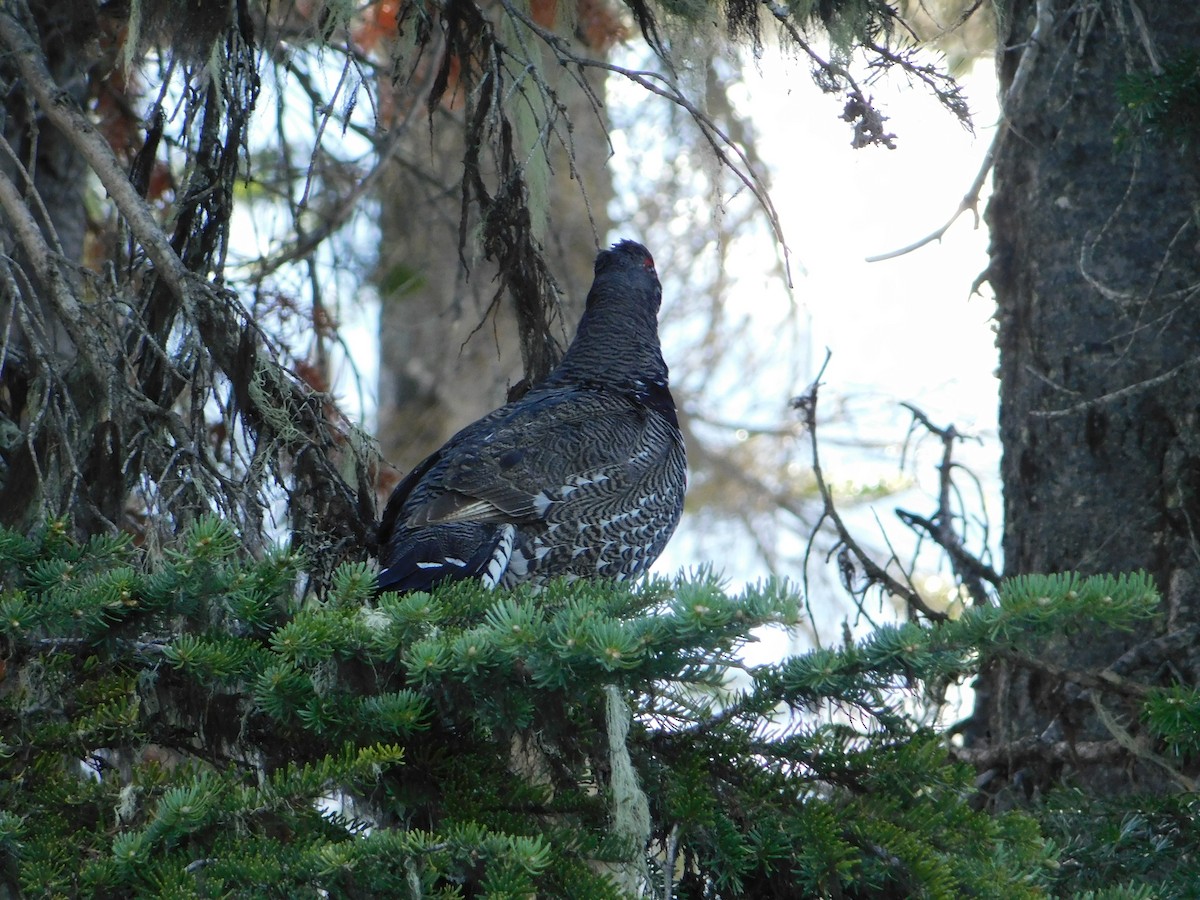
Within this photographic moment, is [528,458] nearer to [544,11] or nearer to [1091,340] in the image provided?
[1091,340]

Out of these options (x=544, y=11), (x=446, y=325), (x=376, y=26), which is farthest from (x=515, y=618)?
(x=446, y=325)

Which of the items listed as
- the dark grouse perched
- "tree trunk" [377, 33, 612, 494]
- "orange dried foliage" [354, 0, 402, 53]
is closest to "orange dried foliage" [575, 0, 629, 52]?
"orange dried foliage" [354, 0, 402, 53]

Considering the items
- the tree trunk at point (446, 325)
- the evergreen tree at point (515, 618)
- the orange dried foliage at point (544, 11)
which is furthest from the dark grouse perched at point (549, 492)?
the tree trunk at point (446, 325)

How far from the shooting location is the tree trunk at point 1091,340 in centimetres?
416

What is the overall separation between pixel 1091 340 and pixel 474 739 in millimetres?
2941

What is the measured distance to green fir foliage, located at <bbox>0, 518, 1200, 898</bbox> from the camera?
6.88 feet

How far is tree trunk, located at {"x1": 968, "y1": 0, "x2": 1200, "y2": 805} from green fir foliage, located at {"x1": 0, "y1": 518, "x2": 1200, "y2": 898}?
5.07 ft

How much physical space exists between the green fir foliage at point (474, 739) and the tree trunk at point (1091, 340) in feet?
5.07

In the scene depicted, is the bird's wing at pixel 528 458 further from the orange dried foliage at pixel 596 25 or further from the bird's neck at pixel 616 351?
the orange dried foliage at pixel 596 25

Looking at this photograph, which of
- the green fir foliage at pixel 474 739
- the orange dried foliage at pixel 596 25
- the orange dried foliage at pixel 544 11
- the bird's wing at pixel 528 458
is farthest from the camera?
the orange dried foliage at pixel 596 25

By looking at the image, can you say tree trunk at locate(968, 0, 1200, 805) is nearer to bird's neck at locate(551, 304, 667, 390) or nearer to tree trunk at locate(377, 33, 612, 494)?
bird's neck at locate(551, 304, 667, 390)

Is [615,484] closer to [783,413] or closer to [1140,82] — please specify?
[1140,82]

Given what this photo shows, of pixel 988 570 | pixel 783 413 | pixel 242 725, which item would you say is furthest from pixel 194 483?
pixel 783 413

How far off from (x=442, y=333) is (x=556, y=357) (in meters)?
4.22
